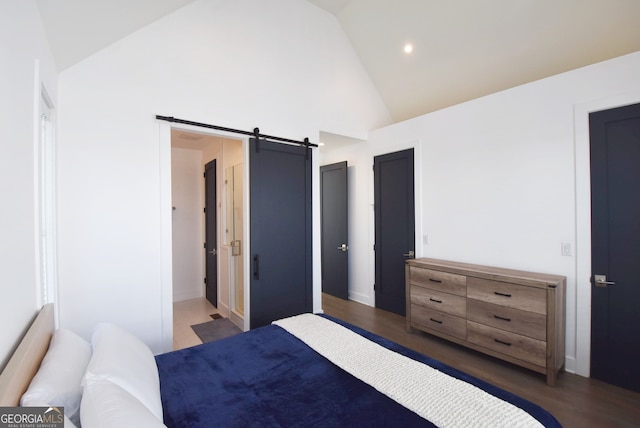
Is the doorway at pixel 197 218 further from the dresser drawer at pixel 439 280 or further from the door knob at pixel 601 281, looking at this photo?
the door knob at pixel 601 281

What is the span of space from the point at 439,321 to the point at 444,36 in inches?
129

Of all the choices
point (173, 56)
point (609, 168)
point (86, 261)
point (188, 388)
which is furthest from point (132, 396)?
point (609, 168)

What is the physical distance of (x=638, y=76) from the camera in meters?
2.24

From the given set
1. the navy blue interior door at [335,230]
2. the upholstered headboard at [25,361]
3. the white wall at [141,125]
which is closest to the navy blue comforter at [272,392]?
the upholstered headboard at [25,361]

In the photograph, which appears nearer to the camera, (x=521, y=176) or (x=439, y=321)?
(x=521, y=176)

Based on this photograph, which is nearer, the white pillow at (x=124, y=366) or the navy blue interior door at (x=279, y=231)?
the white pillow at (x=124, y=366)

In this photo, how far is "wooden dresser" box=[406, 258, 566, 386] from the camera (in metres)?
2.38

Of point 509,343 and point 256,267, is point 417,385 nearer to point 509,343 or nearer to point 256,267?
point 509,343

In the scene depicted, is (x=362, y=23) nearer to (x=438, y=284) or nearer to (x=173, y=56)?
(x=173, y=56)

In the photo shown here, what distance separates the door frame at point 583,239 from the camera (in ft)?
8.10

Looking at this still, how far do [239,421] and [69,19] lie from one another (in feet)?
8.21

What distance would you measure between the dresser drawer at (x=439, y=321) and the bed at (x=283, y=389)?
152cm

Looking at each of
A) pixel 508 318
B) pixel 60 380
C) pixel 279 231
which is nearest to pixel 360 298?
pixel 279 231

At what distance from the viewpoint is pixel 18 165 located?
1.22 meters
